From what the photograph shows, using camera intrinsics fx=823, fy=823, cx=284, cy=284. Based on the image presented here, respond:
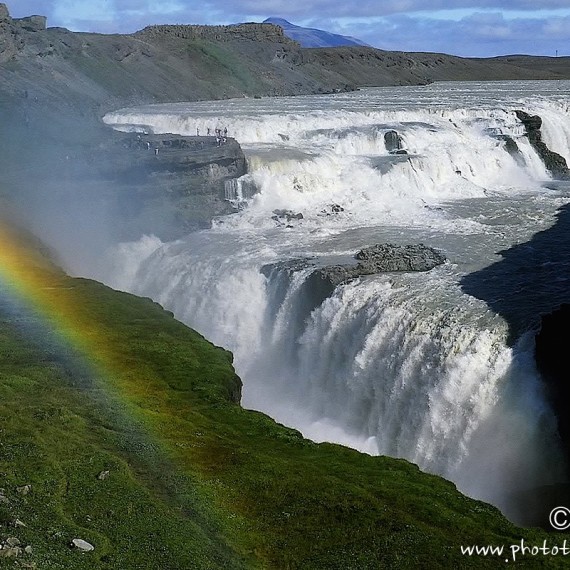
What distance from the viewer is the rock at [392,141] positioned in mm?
58062

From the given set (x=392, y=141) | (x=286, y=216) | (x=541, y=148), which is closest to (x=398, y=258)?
(x=286, y=216)

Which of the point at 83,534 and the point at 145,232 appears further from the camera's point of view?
the point at 145,232

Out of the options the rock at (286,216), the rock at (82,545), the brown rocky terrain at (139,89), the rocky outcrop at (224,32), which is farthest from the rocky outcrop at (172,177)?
the rocky outcrop at (224,32)

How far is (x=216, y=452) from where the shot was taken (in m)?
19.9

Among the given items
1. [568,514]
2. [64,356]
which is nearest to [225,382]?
[64,356]

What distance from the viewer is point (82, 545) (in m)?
14.5

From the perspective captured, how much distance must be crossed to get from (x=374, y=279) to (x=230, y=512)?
1760 centimetres

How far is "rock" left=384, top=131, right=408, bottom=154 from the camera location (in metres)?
58.1

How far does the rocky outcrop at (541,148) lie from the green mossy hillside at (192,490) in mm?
41880

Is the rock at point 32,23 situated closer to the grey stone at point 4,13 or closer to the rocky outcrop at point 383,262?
the grey stone at point 4,13

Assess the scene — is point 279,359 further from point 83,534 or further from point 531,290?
point 83,534

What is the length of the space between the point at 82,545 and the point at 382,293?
62.9 feet

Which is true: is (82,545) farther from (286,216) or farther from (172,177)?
(172,177)

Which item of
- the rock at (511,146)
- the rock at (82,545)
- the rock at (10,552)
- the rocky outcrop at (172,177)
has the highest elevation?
the rock at (511,146)
